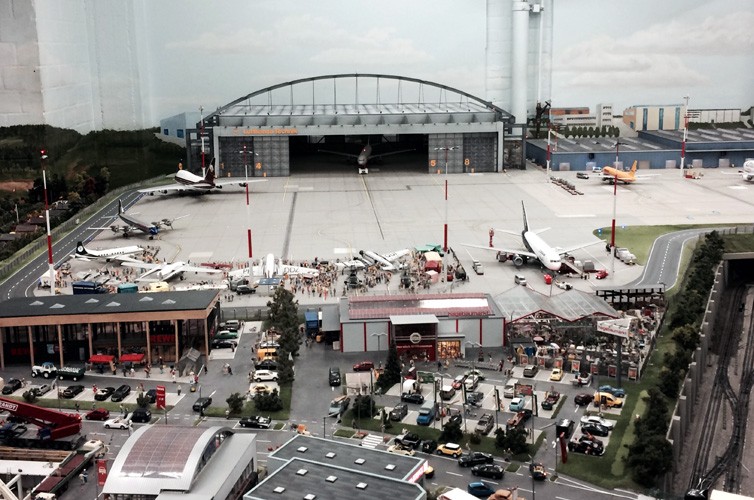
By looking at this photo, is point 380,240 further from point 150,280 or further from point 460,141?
point 460,141

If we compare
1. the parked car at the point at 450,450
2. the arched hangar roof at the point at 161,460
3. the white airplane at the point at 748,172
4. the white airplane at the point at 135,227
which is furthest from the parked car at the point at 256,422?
the white airplane at the point at 748,172

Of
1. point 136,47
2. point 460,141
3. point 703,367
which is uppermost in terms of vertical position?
point 136,47

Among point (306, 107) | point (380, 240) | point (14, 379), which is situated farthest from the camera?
point (306, 107)

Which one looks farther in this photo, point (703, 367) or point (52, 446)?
point (703, 367)

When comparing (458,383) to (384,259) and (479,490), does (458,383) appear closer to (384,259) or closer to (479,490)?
(479,490)

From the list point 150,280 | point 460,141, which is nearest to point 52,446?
point 150,280

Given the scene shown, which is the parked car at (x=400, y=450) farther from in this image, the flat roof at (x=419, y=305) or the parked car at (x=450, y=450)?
the flat roof at (x=419, y=305)

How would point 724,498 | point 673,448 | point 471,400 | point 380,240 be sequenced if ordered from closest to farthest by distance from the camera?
point 724,498
point 673,448
point 471,400
point 380,240
